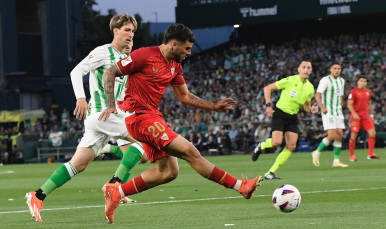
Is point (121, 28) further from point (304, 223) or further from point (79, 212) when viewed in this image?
point (304, 223)

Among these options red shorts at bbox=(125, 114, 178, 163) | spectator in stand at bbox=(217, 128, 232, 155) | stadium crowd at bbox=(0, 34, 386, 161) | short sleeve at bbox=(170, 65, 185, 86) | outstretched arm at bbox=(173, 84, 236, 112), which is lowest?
spectator in stand at bbox=(217, 128, 232, 155)

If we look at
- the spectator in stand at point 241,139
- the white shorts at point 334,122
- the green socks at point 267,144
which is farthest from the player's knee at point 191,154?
the spectator in stand at point 241,139

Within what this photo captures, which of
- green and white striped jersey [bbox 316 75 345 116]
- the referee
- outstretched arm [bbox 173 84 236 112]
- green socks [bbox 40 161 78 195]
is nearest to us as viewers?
outstretched arm [bbox 173 84 236 112]

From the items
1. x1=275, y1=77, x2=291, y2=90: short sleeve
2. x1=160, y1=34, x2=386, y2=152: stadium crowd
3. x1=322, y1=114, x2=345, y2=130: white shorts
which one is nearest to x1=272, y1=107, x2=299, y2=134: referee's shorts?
x1=275, y1=77, x2=291, y2=90: short sleeve

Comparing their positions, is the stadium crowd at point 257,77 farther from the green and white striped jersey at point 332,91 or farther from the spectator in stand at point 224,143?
the green and white striped jersey at point 332,91

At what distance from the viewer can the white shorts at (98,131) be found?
25.3 feet

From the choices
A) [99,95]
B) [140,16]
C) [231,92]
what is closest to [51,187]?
[99,95]

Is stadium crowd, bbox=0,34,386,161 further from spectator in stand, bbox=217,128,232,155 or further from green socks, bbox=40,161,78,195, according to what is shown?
green socks, bbox=40,161,78,195

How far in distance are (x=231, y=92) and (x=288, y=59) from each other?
4.31 meters

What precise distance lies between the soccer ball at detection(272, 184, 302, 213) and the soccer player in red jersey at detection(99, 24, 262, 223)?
0.40 meters

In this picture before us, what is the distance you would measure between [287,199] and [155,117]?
1586 mm

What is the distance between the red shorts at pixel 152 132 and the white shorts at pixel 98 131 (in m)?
1.26

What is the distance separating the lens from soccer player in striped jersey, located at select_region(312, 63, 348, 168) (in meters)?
14.6

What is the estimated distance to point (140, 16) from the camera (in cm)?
6103
